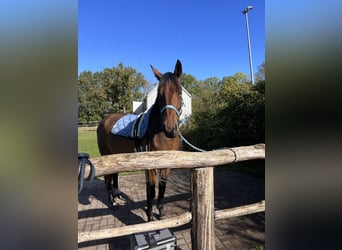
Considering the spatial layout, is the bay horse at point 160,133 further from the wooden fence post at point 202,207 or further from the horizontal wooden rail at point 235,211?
the horizontal wooden rail at point 235,211

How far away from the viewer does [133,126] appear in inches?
127

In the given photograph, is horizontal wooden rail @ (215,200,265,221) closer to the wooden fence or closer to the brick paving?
the wooden fence

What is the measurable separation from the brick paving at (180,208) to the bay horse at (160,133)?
1.31ft

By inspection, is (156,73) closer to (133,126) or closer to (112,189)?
(133,126)

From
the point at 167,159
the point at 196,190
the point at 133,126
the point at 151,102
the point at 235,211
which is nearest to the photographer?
the point at 167,159

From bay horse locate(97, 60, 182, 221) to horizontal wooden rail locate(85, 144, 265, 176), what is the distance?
21.4 inches

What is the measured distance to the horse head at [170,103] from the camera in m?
2.18

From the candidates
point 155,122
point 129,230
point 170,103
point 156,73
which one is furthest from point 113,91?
point 129,230

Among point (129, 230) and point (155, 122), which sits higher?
point (155, 122)

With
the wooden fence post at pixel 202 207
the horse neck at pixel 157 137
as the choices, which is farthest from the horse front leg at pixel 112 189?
the wooden fence post at pixel 202 207

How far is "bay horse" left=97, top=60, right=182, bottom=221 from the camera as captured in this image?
87.3 inches

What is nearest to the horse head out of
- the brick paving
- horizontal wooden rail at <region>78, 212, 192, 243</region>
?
horizontal wooden rail at <region>78, 212, 192, 243</region>

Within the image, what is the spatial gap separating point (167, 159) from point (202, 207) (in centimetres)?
53
